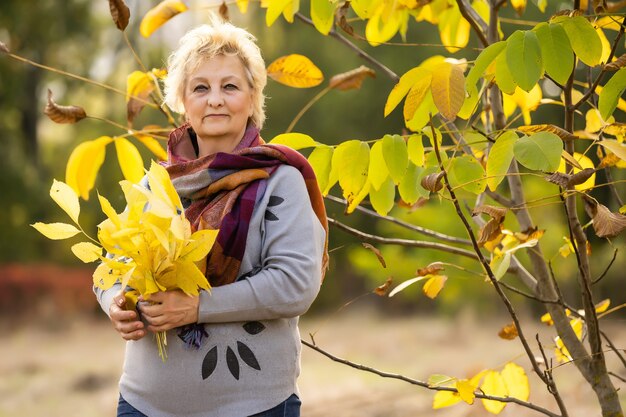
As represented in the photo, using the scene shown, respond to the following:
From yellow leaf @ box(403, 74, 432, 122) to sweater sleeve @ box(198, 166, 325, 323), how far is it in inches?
10.1

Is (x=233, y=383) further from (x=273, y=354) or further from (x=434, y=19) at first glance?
(x=434, y=19)

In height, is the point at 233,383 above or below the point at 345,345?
above

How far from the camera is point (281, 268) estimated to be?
1.44m

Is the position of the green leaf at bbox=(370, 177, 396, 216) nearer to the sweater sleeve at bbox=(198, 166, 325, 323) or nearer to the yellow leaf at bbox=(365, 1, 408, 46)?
the sweater sleeve at bbox=(198, 166, 325, 323)

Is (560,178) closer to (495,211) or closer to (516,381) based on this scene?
(495,211)

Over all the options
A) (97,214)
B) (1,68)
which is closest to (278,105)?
(97,214)

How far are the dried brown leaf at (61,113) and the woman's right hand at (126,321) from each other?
59 centimetres

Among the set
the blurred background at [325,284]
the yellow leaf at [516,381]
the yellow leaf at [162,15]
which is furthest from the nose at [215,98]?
the blurred background at [325,284]

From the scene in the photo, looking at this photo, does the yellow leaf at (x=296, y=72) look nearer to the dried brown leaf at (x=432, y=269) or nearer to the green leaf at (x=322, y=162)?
Result: the green leaf at (x=322, y=162)

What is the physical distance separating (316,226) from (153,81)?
0.73 m

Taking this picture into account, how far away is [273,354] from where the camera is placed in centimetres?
148

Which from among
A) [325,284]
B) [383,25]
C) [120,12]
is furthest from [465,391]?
[325,284]

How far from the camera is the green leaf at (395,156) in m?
1.51

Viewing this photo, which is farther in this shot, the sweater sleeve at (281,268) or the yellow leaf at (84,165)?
the yellow leaf at (84,165)
